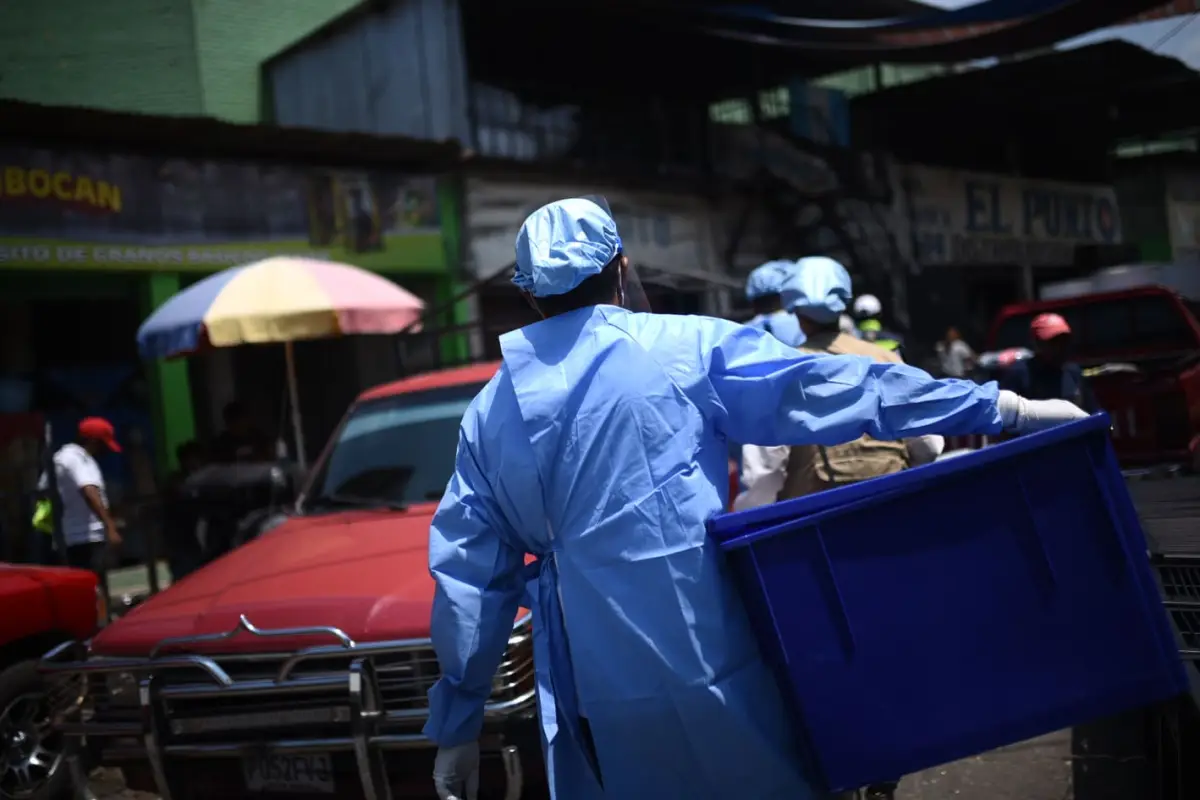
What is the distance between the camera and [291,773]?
4.30 meters

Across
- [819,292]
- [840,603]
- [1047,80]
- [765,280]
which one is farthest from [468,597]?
[1047,80]

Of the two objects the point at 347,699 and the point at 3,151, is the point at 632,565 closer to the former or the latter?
the point at 347,699

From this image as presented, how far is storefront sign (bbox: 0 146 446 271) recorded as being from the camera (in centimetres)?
1080

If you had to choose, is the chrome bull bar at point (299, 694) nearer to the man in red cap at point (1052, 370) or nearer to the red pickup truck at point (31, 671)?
the red pickup truck at point (31, 671)

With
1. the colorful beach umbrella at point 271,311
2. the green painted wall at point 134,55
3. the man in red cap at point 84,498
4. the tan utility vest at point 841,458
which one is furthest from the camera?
the green painted wall at point 134,55

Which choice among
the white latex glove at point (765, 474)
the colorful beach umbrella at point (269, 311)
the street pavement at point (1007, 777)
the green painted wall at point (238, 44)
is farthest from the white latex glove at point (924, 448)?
the green painted wall at point (238, 44)

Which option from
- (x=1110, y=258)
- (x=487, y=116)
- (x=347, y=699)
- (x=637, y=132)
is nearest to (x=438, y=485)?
(x=347, y=699)

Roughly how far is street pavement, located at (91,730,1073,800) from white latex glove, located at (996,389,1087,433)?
2284 mm

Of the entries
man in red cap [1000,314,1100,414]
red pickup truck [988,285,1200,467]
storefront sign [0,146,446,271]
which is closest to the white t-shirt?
storefront sign [0,146,446,271]

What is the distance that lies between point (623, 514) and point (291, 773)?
2.39m

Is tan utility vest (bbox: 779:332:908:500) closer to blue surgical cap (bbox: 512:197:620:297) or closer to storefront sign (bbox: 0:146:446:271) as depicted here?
blue surgical cap (bbox: 512:197:620:297)

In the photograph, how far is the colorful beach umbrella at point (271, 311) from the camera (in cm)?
834

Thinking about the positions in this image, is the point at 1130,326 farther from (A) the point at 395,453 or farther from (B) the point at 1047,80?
(B) the point at 1047,80

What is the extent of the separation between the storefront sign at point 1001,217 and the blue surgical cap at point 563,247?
65.8ft
